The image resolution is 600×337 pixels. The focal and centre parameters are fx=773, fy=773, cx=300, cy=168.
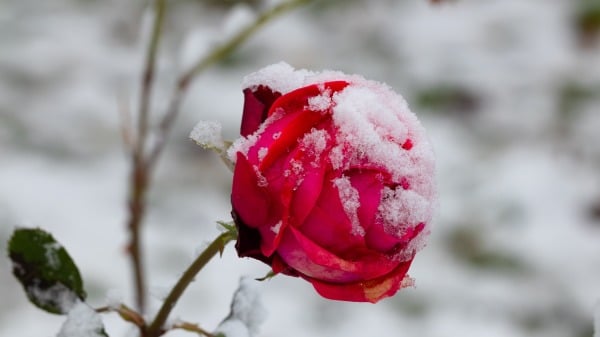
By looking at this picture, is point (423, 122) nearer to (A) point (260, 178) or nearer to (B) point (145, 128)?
(B) point (145, 128)

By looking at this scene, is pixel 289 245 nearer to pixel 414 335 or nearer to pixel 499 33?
pixel 414 335

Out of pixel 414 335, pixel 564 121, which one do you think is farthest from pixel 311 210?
pixel 564 121

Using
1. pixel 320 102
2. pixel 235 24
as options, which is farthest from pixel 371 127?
pixel 235 24

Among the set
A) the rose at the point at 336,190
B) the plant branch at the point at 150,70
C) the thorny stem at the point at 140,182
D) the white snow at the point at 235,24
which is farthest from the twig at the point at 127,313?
the white snow at the point at 235,24

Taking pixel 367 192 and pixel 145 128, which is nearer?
pixel 367 192

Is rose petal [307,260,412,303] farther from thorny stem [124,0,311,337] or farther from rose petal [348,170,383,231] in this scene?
A: thorny stem [124,0,311,337]

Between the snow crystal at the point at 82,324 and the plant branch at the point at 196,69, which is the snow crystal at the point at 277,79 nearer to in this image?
the snow crystal at the point at 82,324
